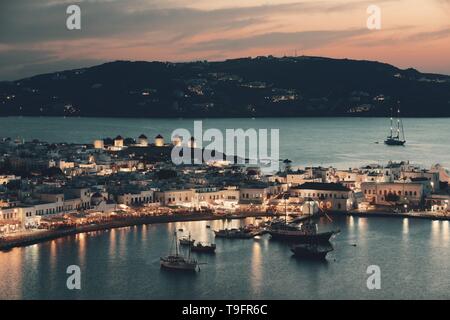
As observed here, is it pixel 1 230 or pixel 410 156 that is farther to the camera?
pixel 410 156

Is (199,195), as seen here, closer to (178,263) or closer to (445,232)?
(445,232)

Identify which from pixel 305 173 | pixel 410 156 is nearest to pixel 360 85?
pixel 410 156

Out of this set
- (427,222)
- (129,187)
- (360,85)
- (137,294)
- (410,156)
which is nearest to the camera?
(137,294)

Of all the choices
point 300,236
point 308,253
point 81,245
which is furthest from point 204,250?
point 81,245

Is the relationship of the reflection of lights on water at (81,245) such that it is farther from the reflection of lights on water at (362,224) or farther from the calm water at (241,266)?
the reflection of lights on water at (362,224)

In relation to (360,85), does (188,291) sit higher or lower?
lower
